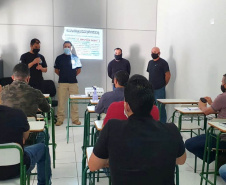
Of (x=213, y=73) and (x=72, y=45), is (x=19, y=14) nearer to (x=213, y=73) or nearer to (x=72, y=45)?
(x=72, y=45)

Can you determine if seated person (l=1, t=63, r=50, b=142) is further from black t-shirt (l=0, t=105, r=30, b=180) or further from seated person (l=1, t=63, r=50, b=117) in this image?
black t-shirt (l=0, t=105, r=30, b=180)

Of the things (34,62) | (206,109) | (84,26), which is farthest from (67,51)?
(206,109)

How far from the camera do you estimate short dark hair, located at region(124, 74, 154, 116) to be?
1211mm

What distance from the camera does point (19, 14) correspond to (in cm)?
525

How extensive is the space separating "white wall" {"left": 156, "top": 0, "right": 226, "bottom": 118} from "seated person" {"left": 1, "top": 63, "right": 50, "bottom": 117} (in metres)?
2.43

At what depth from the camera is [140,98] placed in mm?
1216

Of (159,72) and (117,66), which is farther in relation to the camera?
(117,66)

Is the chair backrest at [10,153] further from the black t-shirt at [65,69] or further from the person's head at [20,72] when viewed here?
the black t-shirt at [65,69]

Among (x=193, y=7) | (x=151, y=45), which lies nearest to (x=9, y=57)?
(x=151, y=45)

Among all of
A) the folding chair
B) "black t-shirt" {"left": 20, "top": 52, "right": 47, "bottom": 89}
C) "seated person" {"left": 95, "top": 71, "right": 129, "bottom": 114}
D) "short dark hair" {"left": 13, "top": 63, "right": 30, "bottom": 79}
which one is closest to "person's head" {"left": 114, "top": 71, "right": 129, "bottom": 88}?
"seated person" {"left": 95, "top": 71, "right": 129, "bottom": 114}

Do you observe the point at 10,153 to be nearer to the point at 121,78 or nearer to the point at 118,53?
the point at 121,78

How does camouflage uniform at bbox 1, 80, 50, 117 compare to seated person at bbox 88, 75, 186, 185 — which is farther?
camouflage uniform at bbox 1, 80, 50, 117

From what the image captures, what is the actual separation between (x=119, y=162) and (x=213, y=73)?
290cm

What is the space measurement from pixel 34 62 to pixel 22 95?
2.40m
